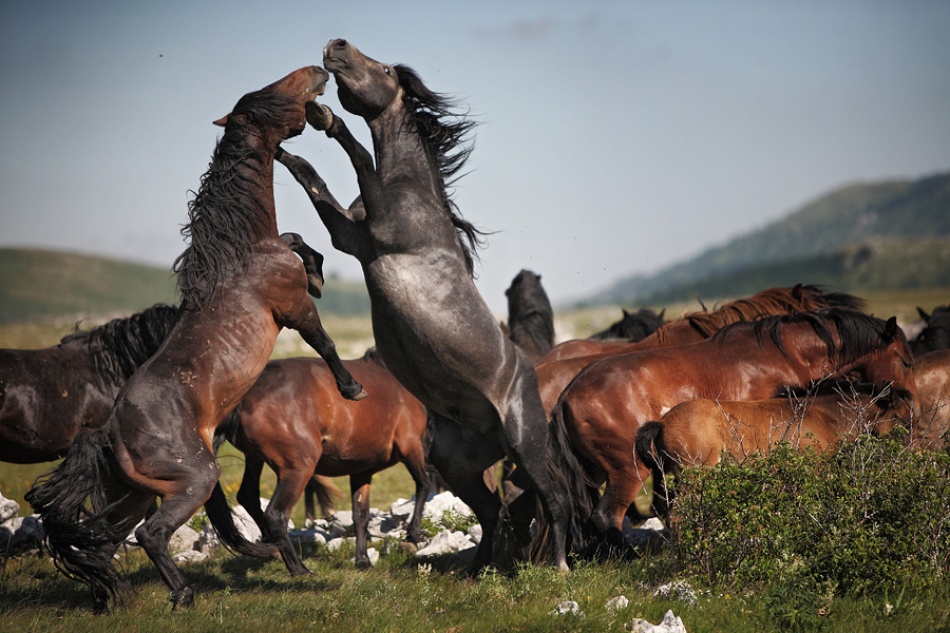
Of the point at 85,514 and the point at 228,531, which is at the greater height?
the point at 85,514

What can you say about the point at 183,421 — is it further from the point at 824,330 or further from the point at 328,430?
the point at 824,330

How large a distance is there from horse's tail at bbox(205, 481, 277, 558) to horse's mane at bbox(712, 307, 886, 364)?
459 centimetres

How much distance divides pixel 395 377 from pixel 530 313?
19.9ft

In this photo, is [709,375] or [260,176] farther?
[709,375]

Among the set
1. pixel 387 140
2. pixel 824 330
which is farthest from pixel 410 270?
pixel 824 330

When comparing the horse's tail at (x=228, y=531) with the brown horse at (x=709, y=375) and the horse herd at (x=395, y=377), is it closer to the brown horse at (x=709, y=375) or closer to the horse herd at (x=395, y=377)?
the horse herd at (x=395, y=377)

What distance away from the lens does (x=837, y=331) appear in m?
8.60

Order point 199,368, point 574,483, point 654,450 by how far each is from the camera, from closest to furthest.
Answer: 1. point 199,368
2. point 654,450
3. point 574,483

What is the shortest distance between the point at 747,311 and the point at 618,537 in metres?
3.54

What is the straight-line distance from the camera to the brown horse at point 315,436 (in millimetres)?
9047

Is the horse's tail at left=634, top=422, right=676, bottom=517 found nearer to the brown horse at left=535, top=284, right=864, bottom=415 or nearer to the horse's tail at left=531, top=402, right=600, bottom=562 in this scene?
the horse's tail at left=531, top=402, right=600, bottom=562

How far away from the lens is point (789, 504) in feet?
20.6

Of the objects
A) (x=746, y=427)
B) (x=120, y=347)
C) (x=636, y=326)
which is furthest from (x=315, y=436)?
(x=636, y=326)

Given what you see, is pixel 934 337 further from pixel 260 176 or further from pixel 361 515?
pixel 260 176
